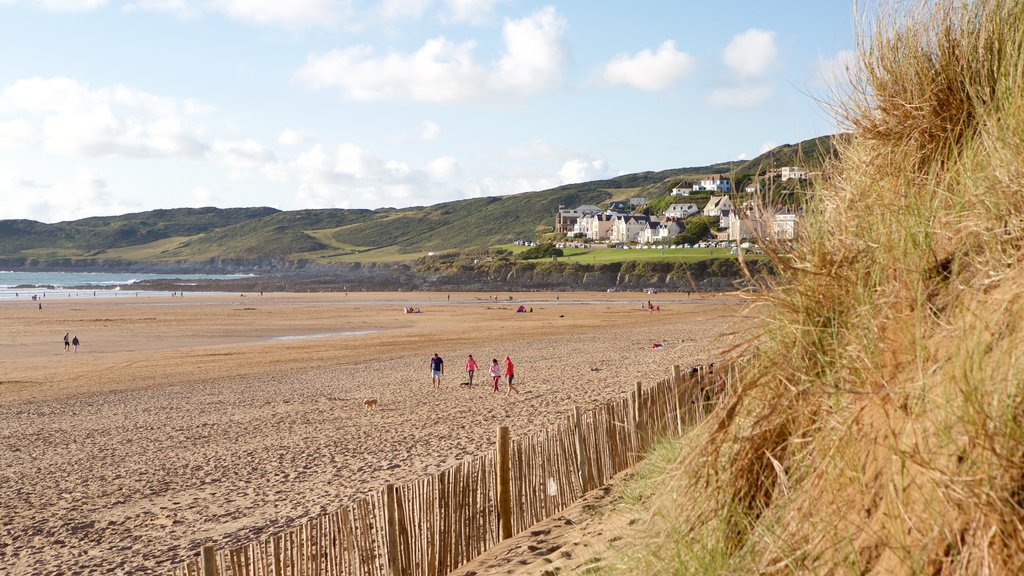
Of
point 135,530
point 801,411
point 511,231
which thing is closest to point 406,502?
point 801,411

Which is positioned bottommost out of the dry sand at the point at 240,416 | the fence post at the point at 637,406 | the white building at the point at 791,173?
the dry sand at the point at 240,416

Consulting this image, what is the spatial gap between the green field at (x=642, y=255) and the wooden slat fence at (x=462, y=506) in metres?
66.6

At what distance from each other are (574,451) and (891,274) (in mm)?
4173

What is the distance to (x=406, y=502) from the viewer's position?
5.86 m

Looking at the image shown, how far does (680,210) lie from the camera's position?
10581 cm

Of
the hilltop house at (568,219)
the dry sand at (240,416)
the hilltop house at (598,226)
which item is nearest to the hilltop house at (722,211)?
the dry sand at (240,416)

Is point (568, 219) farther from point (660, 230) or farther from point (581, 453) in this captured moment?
point (581, 453)

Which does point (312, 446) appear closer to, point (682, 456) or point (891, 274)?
point (682, 456)

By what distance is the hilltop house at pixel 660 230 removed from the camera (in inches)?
3595

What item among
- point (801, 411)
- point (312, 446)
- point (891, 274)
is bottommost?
point (312, 446)

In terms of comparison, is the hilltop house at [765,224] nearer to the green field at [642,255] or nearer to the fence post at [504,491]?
the fence post at [504,491]

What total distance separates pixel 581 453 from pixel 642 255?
3048 inches

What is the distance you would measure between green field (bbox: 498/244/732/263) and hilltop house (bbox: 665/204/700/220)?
12.6m

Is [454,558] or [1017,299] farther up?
[1017,299]
